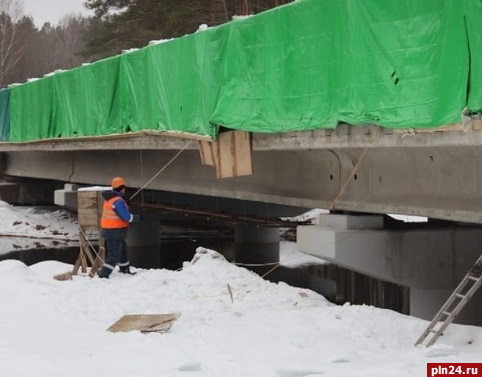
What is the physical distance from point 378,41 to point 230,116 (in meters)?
3.68

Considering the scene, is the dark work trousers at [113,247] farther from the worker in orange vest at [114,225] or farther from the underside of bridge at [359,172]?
the underside of bridge at [359,172]

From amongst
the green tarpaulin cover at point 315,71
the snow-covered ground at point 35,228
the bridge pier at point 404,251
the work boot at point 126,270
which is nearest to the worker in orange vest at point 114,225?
the work boot at point 126,270

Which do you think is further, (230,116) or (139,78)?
(139,78)

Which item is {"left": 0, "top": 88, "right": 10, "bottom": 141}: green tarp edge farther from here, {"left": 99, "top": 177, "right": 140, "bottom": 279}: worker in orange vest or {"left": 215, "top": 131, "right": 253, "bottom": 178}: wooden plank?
{"left": 215, "top": 131, "right": 253, "bottom": 178}: wooden plank

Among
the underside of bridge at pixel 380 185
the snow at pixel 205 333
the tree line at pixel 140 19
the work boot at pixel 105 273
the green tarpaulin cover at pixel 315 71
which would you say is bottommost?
the snow at pixel 205 333

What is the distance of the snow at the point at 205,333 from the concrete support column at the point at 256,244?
13056 mm

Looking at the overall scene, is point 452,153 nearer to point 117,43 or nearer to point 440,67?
point 440,67

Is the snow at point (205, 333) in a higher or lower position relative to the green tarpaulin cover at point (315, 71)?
lower

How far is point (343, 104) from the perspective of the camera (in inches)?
375

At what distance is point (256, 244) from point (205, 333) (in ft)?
57.3

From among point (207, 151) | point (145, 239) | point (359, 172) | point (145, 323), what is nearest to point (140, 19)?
point (145, 239)

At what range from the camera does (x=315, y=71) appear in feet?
33.2

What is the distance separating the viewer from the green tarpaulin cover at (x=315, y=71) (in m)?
7.86

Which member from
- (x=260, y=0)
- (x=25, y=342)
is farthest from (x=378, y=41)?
(x=260, y=0)
